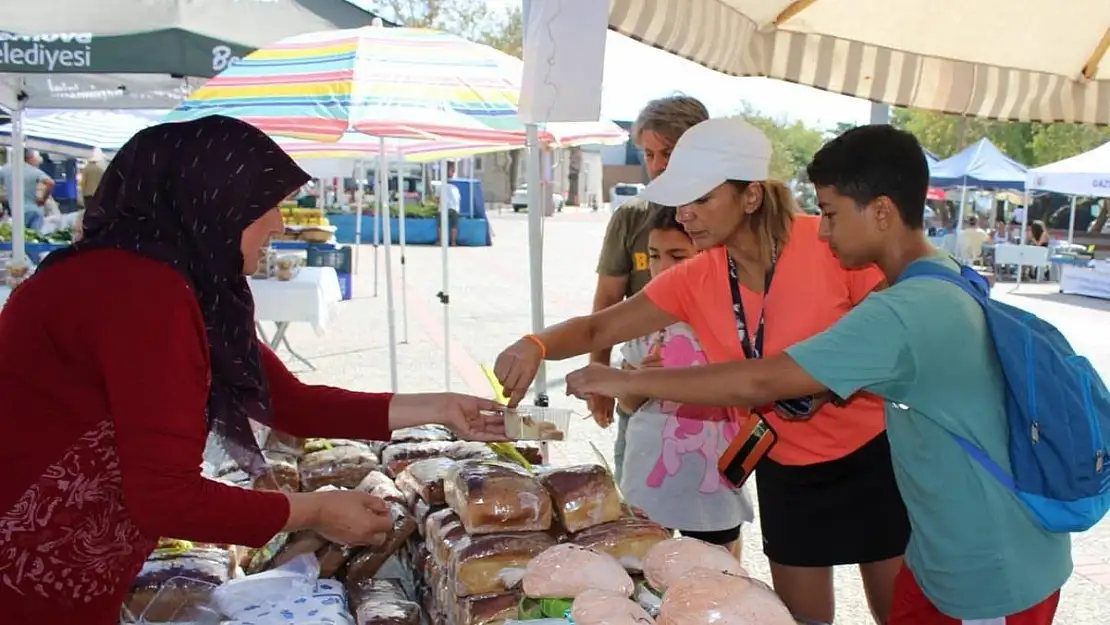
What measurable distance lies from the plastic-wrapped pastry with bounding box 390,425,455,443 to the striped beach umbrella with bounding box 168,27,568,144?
69.2 inches

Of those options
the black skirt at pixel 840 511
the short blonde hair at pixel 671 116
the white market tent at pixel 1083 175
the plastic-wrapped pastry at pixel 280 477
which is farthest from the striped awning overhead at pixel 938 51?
the white market tent at pixel 1083 175

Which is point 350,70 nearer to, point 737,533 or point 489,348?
point 737,533

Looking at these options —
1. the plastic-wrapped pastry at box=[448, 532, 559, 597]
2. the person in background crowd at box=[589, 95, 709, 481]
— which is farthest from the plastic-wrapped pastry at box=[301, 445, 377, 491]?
the person in background crowd at box=[589, 95, 709, 481]

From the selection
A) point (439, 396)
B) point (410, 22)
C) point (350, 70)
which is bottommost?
point (439, 396)

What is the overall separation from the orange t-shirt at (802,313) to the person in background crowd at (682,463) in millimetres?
463

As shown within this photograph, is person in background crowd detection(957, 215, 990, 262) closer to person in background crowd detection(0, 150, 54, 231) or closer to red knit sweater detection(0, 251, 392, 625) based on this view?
person in background crowd detection(0, 150, 54, 231)

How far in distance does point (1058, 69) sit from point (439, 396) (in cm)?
301

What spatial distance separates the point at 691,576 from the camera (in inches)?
65.0

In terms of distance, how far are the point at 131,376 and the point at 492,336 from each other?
30.8 feet

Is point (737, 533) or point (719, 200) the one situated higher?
point (719, 200)

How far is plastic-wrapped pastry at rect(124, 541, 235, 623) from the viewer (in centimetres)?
197

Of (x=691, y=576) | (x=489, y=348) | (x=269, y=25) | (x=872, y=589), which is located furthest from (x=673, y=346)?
(x=489, y=348)

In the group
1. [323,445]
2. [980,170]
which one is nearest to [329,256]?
[323,445]

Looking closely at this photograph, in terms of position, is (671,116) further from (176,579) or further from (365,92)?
(176,579)
